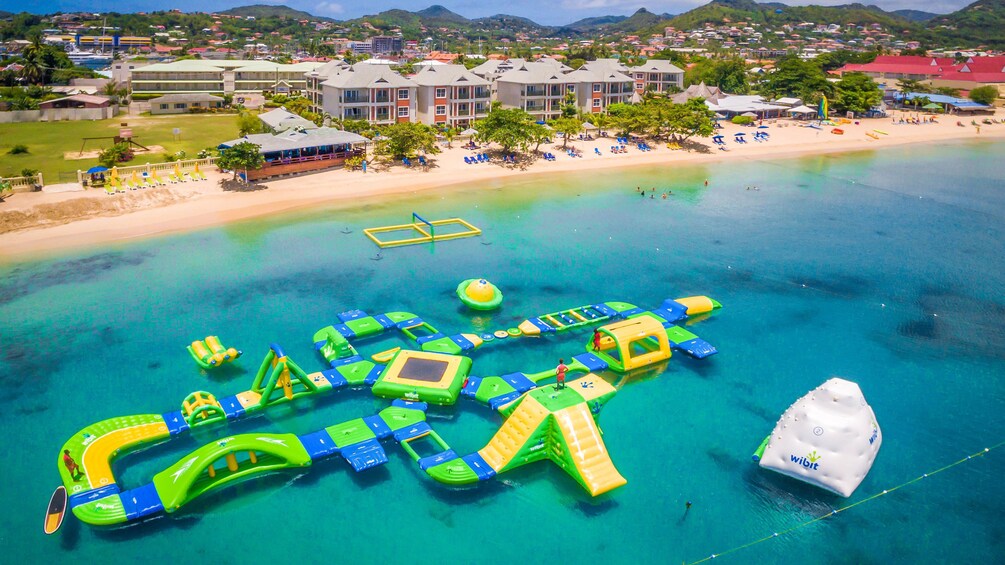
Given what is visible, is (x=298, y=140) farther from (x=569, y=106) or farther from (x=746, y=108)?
(x=746, y=108)

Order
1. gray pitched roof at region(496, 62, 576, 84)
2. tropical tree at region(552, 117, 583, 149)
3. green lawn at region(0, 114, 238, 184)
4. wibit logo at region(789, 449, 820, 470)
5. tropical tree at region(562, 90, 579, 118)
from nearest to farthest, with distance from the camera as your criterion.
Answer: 1. wibit logo at region(789, 449, 820, 470)
2. green lawn at region(0, 114, 238, 184)
3. tropical tree at region(552, 117, 583, 149)
4. tropical tree at region(562, 90, 579, 118)
5. gray pitched roof at region(496, 62, 576, 84)

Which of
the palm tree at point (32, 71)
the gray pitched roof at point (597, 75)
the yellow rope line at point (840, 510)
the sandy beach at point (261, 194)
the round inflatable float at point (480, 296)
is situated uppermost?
the palm tree at point (32, 71)

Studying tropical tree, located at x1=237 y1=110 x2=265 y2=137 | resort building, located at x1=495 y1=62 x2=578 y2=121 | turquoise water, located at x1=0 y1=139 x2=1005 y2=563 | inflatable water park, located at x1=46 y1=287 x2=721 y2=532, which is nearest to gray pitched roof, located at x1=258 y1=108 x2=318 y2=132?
tropical tree, located at x1=237 y1=110 x2=265 y2=137

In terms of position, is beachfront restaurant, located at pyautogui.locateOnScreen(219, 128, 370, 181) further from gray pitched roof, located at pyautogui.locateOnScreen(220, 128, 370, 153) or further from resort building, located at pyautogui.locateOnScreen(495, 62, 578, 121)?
resort building, located at pyautogui.locateOnScreen(495, 62, 578, 121)

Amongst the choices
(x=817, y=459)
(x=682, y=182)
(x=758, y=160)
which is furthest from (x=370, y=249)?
(x=758, y=160)

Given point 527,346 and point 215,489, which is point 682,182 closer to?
point 527,346

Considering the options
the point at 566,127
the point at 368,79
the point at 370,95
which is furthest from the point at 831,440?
the point at 368,79

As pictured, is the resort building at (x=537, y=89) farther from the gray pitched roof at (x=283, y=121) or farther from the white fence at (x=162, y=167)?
the white fence at (x=162, y=167)

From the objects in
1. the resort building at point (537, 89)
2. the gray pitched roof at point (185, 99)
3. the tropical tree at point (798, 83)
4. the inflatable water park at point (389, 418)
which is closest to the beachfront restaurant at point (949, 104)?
the tropical tree at point (798, 83)
